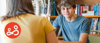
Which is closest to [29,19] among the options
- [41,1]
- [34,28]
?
[34,28]

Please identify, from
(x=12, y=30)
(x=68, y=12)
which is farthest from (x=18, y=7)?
(x=68, y=12)

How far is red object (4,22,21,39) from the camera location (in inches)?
28.4

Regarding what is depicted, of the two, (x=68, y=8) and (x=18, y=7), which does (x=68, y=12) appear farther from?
(x=18, y=7)

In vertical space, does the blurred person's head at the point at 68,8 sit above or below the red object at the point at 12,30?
above

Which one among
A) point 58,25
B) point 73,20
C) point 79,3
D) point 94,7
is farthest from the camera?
point 79,3

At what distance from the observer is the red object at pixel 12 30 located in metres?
0.72

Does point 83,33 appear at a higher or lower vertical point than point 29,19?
lower

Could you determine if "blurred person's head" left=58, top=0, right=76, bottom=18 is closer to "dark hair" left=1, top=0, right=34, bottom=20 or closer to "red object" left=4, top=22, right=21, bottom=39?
"dark hair" left=1, top=0, right=34, bottom=20

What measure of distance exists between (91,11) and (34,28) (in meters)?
1.69

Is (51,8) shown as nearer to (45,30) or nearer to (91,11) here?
(91,11)

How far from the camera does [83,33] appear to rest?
1248 mm

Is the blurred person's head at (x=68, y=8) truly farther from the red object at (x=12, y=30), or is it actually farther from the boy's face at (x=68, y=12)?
the red object at (x=12, y=30)

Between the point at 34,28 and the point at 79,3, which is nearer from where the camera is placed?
the point at 34,28

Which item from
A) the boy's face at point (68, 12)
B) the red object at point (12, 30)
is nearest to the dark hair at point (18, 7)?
the red object at point (12, 30)
